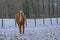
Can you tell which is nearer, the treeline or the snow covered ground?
the snow covered ground

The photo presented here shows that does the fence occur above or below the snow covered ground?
above

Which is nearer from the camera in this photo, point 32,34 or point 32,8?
point 32,34

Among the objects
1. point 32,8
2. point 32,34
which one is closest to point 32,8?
point 32,8

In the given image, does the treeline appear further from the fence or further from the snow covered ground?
the snow covered ground

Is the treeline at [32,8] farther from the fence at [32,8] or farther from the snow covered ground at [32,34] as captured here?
the snow covered ground at [32,34]

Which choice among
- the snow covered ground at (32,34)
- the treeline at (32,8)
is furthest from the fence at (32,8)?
the snow covered ground at (32,34)

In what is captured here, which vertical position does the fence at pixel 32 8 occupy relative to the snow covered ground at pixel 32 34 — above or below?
above

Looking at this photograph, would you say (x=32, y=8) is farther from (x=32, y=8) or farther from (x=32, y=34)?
(x=32, y=34)

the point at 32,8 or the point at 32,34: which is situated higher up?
the point at 32,8

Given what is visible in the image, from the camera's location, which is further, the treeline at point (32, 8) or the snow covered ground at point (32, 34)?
the treeline at point (32, 8)

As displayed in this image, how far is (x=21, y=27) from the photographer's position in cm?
617

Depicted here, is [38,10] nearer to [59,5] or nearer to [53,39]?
[59,5]

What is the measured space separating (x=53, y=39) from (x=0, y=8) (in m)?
6.01

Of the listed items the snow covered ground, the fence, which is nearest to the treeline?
the fence
